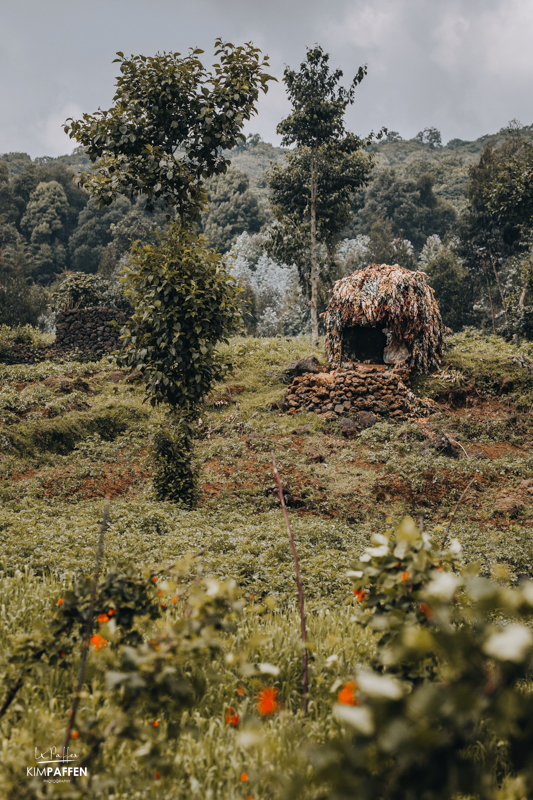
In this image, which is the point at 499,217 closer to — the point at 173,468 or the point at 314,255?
the point at 314,255

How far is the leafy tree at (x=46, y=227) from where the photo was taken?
4159 cm

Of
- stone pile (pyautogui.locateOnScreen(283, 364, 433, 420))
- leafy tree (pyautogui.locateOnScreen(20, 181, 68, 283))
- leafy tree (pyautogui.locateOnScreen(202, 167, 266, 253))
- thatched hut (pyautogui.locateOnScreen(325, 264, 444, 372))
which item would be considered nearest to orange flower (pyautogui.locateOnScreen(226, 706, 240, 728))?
stone pile (pyautogui.locateOnScreen(283, 364, 433, 420))

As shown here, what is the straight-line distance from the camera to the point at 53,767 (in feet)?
5.04

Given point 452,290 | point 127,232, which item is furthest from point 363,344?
point 127,232

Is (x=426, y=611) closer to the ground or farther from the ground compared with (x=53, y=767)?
farther from the ground

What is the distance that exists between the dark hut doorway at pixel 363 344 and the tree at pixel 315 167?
3984 millimetres

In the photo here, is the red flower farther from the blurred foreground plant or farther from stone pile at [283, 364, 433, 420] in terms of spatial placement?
stone pile at [283, 364, 433, 420]

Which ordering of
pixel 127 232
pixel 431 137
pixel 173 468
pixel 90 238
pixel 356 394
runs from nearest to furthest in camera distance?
pixel 173 468 < pixel 356 394 < pixel 127 232 < pixel 90 238 < pixel 431 137

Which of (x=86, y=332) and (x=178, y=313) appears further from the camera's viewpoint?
(x=86, y=332)

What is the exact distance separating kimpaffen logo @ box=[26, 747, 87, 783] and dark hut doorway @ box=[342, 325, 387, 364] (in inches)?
421

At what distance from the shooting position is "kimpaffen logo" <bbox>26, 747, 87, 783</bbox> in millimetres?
1447

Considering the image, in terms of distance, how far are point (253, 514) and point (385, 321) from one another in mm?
6854

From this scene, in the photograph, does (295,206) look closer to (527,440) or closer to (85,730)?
(527,440)
